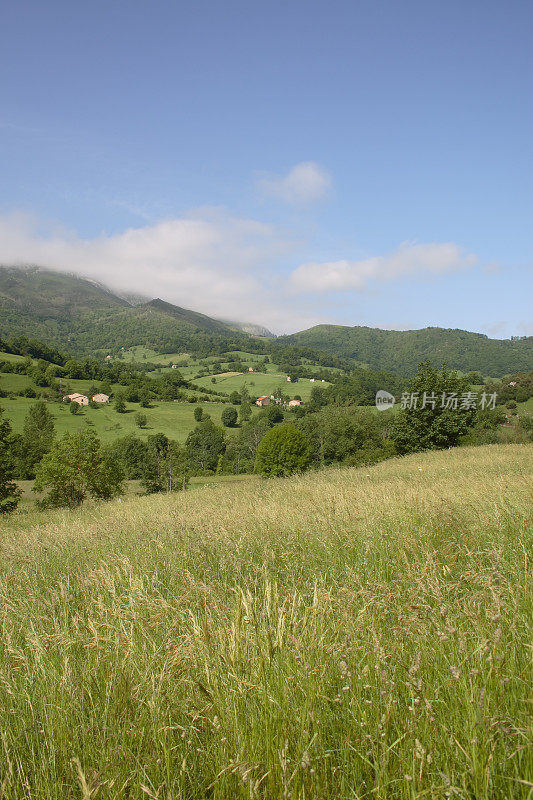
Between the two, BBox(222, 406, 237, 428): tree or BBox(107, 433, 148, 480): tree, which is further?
BBox(222, 406, 237, 428): tree

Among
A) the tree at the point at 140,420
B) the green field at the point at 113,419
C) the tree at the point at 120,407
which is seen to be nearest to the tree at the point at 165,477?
the green field at the point at 113,419

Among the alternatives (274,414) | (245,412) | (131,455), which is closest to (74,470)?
(131,455)

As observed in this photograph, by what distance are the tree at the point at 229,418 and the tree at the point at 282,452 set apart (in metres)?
60.8

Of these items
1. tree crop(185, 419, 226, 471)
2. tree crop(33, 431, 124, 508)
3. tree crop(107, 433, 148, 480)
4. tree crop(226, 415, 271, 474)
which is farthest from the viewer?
tree crop(226, 415, 271, 474)

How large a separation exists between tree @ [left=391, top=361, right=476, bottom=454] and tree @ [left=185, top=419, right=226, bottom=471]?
65.2 metres

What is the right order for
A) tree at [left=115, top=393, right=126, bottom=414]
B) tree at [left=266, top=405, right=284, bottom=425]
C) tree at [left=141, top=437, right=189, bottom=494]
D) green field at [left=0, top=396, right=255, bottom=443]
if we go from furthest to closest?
tree at [left=266, top=405, right=284, bottom=425] → tree at [left=115, top=393, right=126, bottom=414] → green field at [left=0, top=396, right=255, bottom=443] → tree at [left=141, top=437, right=189, bottom=494]

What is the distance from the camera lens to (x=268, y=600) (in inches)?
98.6

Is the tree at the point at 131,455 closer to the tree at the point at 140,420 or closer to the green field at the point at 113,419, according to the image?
the green field at the point at 113,419

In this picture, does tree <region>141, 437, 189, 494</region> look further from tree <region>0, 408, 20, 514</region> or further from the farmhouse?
the farmhouse

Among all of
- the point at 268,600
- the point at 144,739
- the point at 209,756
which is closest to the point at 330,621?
the point at 268,600

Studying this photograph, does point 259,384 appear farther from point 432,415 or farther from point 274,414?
point 432,415

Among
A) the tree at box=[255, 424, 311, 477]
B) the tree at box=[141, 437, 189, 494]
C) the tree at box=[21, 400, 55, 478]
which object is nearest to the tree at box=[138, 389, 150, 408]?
the tree at box=[21, 400, 55, 478]

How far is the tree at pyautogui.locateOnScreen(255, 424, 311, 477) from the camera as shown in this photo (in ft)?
192

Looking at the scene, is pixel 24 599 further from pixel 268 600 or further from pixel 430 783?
pixel 430 783
